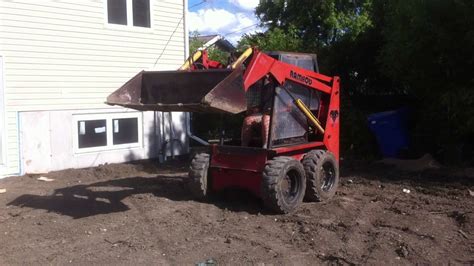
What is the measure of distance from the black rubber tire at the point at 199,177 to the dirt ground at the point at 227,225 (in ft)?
0.56

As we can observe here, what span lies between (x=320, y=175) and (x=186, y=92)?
8.31 feet

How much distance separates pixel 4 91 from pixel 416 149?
8828 mm

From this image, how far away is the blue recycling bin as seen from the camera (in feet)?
43.0

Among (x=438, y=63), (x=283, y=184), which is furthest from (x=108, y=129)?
(x=438, y=63)

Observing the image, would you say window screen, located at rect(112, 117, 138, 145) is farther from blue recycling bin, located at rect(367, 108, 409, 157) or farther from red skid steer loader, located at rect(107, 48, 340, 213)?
blue recycling bin, located at rect(367, 108, 409, 157)

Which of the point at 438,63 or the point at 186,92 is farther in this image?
the point at 438,63

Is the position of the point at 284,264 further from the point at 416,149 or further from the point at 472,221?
the point at 416,149

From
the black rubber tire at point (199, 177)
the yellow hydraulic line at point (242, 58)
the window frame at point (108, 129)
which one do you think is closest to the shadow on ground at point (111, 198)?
the black rubber tire at point (199, 177)

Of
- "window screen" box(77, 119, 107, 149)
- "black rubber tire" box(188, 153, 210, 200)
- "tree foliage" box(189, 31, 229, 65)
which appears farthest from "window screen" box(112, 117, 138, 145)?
"tree foliage" box(189, 31, 229, 65)

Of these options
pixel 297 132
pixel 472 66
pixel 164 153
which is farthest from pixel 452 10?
pixel 164 153

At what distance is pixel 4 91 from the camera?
1098cm

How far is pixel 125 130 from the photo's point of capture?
13.4 m

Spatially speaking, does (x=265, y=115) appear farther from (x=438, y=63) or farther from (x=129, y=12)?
(x=129, y=12)

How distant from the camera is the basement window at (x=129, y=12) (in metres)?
12.9
